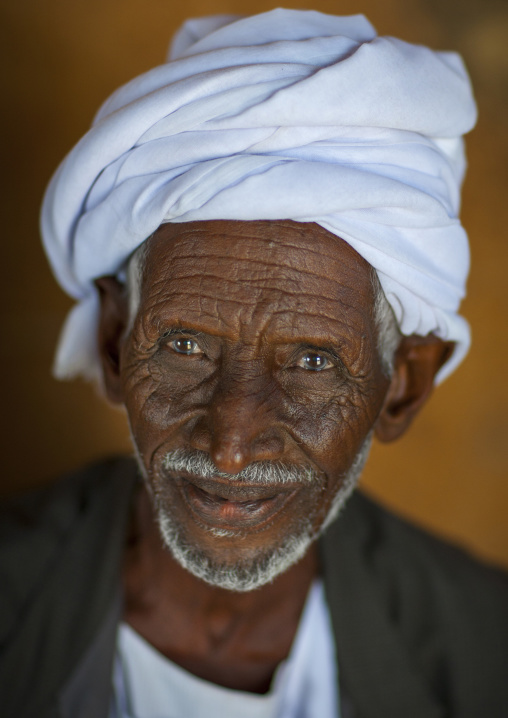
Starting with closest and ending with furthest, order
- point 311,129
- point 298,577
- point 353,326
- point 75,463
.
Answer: point 311,129 < point 353,326 < point 298,577 < point 75,463

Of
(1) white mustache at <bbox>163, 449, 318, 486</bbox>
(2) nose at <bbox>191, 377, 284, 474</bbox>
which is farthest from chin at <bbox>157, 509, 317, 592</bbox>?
A: (2) nose at <bbox>191, 377, 284, 474</bbox>

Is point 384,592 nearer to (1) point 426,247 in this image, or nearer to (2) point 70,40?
(1) point 426,247

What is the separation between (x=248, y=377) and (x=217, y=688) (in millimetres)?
924

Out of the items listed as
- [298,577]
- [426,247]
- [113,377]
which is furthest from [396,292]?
[298,577]

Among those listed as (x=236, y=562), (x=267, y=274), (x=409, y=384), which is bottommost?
(x=236, y=562)

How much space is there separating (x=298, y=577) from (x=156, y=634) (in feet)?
1.42

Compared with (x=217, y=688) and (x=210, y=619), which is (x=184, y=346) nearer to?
(x=210, y=619)

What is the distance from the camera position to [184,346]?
62.7 inches

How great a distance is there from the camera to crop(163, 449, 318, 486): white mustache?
1.49 metres

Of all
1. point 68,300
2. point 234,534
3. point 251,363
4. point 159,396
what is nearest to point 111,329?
point 159,396

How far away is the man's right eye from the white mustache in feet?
0.74

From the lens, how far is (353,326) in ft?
4.96

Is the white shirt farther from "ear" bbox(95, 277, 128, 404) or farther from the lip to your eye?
"ear" bbox(95, 277, 128, 404)

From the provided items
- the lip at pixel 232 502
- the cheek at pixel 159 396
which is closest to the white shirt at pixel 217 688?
the lip at pixel 232 502
